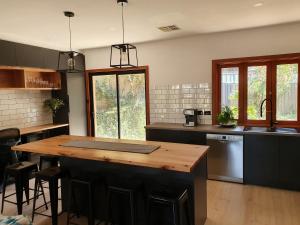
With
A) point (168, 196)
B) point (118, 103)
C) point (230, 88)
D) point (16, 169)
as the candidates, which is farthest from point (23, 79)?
point (230, 88)

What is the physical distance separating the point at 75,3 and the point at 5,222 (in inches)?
85.7

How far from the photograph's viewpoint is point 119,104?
5418mm

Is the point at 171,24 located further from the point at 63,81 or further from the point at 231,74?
the point at 63,81

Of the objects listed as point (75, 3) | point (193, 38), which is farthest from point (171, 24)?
point (75, 3)

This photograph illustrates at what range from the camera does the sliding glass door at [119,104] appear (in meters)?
5.18

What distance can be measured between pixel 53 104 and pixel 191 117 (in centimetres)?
290

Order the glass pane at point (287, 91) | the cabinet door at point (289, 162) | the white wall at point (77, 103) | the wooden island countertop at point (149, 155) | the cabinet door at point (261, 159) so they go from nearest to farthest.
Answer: the wooden island countertop at point (149, 155), the cabinet door at point (289, 162), the cabinet door at point (261, 159), the glass pane at point (287, 91), the white wall at point (77, 103)

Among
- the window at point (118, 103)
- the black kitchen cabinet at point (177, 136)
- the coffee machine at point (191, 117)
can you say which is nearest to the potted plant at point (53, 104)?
the window at point (118, 103)

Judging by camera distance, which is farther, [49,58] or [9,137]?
[49,58]

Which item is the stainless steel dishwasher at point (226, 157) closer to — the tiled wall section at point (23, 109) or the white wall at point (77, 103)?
the white wall at point (77, 103)

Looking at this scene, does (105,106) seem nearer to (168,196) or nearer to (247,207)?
(247,207)

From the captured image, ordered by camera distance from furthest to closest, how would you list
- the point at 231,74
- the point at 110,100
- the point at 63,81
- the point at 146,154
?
the point at 110,100
the point at 63,81
the point at 231,74
the point at 146,154

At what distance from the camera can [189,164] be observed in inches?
79.4

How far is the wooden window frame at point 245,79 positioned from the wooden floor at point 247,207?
3.76 feet
